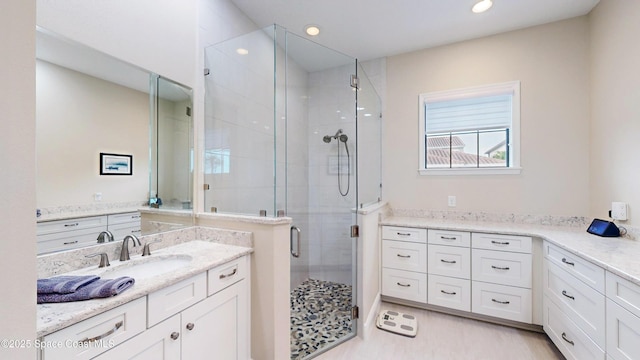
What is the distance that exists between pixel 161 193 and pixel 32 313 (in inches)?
50.2

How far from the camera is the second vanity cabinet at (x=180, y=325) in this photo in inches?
36.2

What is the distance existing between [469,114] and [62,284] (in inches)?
139

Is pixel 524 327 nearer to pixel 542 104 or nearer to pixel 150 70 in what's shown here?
pixel 542 104

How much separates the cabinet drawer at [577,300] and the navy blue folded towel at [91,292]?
2.49 meters

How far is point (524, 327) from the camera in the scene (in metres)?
2.26

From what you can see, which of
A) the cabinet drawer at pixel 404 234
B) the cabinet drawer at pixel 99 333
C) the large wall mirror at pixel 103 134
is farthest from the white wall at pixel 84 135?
the cabinet drawer at pixel 404 234

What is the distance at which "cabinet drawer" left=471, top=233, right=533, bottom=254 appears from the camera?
223cm

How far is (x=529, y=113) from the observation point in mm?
2623

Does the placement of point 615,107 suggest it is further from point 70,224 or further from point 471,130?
point 70,224

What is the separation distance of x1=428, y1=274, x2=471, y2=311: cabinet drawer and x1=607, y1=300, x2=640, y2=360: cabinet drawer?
3.38ft

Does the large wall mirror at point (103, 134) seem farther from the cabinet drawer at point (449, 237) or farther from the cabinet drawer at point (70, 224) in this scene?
the cabinet drawer at point (449, 237)

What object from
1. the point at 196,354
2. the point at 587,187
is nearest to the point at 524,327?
the point at 587,187

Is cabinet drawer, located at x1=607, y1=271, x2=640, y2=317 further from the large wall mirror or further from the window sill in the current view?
the large wall mirror

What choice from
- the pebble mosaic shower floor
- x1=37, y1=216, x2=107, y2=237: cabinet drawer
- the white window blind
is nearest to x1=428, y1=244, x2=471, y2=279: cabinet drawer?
the pebble mosaic shower floor
